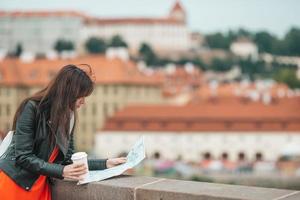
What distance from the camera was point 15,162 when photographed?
3.41 meters

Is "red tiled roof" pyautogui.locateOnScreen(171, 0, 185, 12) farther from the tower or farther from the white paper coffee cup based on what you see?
the white paper coffee cup

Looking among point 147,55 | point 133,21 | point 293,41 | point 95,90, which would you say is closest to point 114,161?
point 95,90

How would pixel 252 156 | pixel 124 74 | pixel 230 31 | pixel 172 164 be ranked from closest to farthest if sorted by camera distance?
pixel 172 164
pixel 252 156
pixel 124 74
pixel 230 31

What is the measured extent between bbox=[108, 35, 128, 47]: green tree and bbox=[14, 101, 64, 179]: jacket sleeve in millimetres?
98147

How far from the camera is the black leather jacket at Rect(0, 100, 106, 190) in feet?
11.0

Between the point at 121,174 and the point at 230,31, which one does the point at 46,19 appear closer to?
the point at 230,31

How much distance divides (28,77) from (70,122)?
195ft

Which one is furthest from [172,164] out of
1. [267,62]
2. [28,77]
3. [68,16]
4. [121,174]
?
[267,62]

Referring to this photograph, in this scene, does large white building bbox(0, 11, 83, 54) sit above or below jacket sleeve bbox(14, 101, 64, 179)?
above

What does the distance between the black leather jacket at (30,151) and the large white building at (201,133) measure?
49255mm

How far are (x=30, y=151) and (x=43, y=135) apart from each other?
79 mm

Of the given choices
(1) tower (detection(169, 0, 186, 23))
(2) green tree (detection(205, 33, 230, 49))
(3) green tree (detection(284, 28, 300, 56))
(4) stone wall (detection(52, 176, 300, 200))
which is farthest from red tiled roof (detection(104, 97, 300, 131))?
(3) green tree (detection(284, 28, 300, 56))

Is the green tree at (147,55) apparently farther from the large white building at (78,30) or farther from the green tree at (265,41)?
the green tree at (265,41)

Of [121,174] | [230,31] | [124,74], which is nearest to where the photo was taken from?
[121,174]
